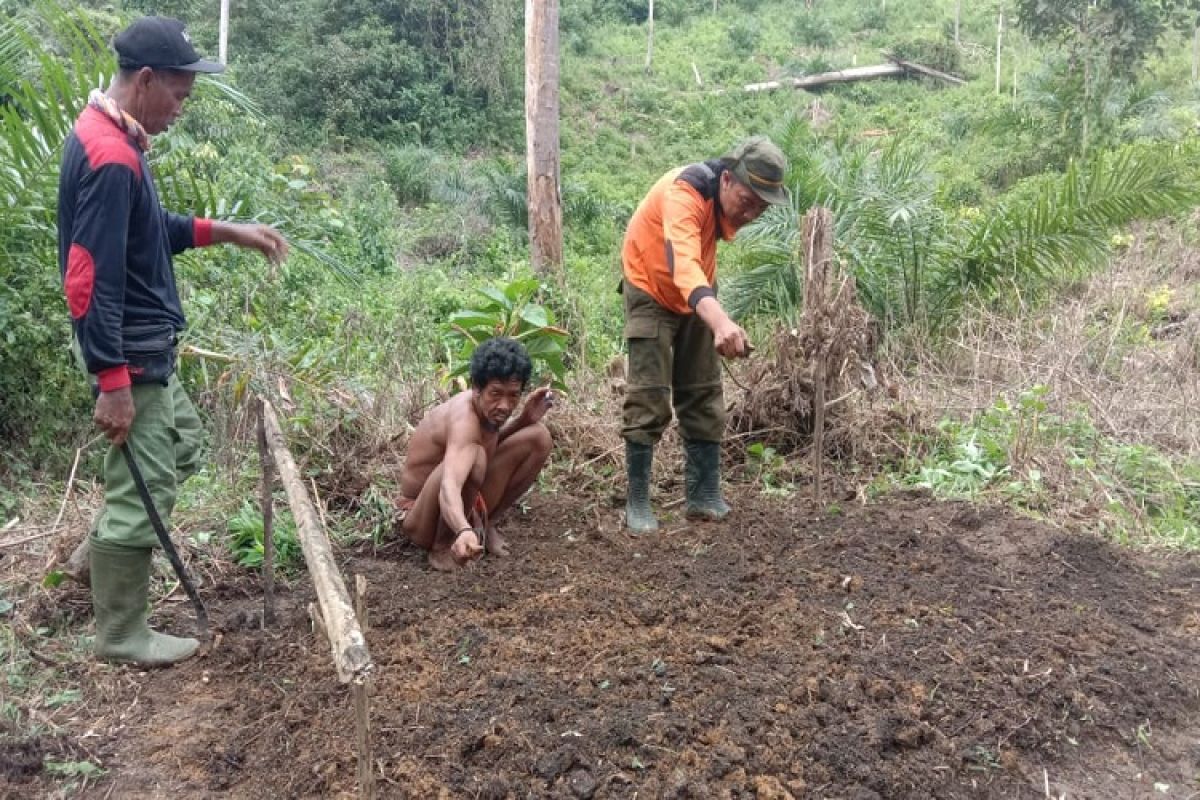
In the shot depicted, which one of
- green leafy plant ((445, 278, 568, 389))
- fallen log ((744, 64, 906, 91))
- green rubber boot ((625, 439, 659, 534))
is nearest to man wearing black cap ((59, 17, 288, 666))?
green leafy plant ((445, 278, 568, 389))

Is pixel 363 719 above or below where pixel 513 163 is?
above

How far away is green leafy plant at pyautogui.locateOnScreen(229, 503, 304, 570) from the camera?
4.16 m

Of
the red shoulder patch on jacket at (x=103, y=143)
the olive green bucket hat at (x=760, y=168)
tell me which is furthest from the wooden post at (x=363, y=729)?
the olive green bucket hat at (x=760, y=168)

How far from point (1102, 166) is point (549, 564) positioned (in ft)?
16.1

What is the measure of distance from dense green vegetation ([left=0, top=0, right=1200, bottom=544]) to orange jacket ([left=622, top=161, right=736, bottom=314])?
926mm

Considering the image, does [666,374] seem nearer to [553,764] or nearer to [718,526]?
[718,526]

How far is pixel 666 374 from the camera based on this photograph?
445 cm

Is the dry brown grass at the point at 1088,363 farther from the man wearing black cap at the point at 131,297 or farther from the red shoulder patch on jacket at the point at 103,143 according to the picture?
the red shoulder patch on jacket at the point at 103,143

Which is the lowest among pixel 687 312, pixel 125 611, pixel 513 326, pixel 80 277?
pixel 125 611

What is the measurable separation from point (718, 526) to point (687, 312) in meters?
0.94

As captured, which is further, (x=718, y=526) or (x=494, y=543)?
(x=718, y=526)

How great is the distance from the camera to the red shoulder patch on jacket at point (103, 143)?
290cm

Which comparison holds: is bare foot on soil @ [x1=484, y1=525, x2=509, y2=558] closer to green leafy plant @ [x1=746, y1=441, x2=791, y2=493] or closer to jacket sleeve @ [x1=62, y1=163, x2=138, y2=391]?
green leafy plant @ [x1=746, y1=441, x2=791, y2=493]

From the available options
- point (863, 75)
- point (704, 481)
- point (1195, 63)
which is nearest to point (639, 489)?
point (704, 481)
